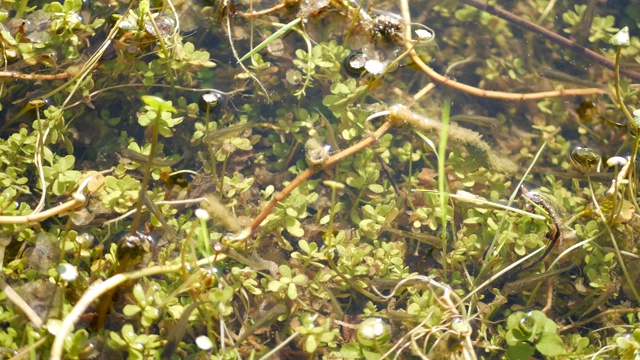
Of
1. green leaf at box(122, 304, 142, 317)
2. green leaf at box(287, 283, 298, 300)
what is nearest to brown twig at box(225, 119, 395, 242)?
green leaf at box(287, 283, 298, 300)

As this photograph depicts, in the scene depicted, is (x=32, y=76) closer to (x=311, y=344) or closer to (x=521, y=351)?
(x=311, y=344)

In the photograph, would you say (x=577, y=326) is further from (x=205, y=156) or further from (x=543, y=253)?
(x=205, y=156)

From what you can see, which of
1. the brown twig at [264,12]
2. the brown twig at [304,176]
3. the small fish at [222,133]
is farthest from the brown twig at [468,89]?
the small fish at [222,133]

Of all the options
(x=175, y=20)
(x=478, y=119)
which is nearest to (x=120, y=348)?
(x=175, y=20)

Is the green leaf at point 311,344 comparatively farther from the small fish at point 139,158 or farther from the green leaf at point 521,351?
the small fish at point 139,158

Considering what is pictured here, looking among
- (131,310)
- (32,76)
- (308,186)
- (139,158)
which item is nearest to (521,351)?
(308,186)

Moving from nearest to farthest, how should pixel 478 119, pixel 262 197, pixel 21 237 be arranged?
pixel 21 237 < pixel 262 197 < pixel 478 119
